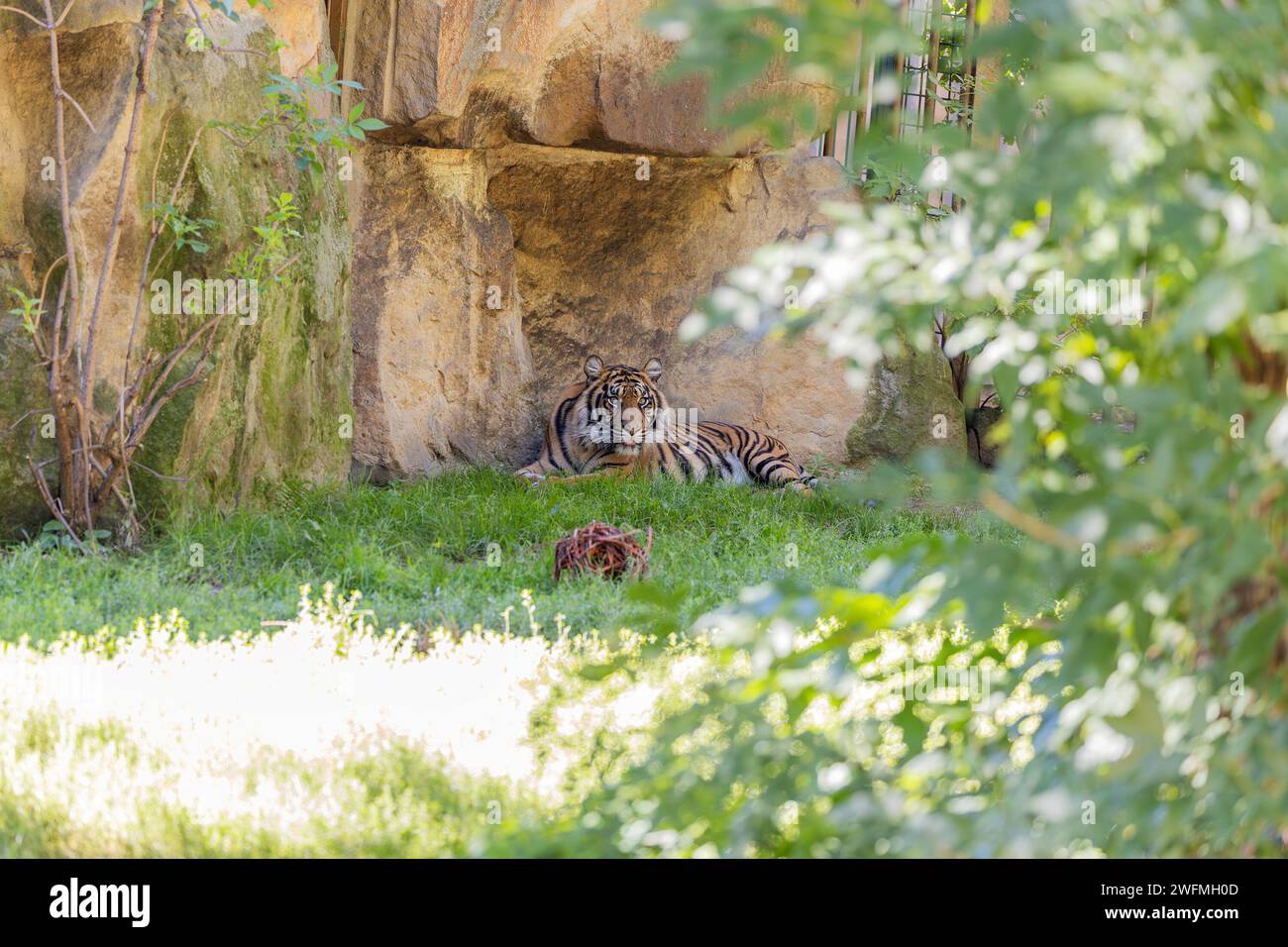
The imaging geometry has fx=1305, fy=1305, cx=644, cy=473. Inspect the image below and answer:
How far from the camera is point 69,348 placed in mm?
5430

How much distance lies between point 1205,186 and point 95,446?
194 inches

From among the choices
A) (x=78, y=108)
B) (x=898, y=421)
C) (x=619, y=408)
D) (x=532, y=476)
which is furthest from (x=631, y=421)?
(x=78, y=108)

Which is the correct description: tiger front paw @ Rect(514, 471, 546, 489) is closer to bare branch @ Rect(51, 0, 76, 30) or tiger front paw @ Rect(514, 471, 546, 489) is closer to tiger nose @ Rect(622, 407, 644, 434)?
tiger nose @ Rect(622, 407, 644, 434)

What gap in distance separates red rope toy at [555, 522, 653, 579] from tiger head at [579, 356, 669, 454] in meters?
3.18

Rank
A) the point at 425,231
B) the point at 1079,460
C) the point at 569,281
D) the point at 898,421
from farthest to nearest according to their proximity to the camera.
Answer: the point at 898,421
the point at 569,281
the point at 425,231
the point at 1079,460

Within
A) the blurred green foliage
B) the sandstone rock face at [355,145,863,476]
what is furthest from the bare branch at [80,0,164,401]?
the blurred green foliage

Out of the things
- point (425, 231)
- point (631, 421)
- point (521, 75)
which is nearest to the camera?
point (521, 75)

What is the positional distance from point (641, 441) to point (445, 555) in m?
2.90

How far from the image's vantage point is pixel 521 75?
780 cm

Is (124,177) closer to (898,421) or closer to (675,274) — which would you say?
(675,274)

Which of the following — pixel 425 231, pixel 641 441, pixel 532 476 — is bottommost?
pixel 532 476

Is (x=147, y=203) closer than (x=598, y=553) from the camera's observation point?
No

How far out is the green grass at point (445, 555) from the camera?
4656 mm
